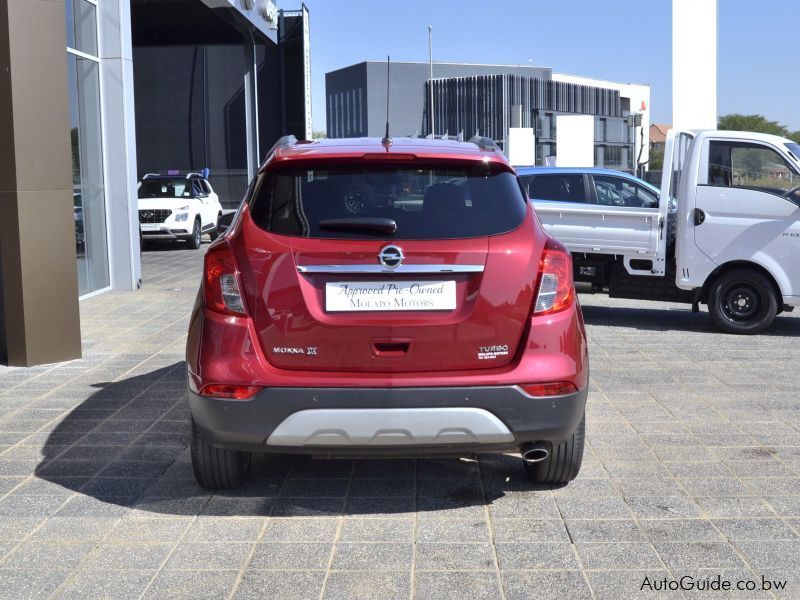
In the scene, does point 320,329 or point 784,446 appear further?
point 784,446

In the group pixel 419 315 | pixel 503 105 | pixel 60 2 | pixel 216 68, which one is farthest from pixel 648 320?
pixel 503 105

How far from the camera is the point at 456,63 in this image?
5295 inches

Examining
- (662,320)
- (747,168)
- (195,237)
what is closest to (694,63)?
(662,320)

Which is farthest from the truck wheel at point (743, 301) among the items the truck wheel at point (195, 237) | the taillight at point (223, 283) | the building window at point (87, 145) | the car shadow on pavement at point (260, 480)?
the truck wheel at point (195, 237)

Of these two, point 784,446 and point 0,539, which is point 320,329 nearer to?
point 0,539

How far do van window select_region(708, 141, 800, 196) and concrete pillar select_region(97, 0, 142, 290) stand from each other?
26.7ft

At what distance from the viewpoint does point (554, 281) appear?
4590 millimetres

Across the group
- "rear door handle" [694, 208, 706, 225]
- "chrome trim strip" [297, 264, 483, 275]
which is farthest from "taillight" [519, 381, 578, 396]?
"rear door handle" [694, 208, 706, 225]

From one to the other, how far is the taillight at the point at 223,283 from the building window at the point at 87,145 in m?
9.56

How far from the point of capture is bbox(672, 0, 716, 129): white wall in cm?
1569

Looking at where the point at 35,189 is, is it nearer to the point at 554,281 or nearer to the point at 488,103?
the point at 554,281

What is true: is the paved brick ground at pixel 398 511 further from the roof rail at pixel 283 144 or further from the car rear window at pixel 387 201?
the roof rail at pixel 283 144

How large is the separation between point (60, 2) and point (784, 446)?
6.27m

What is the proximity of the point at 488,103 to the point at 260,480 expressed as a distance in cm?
10554
